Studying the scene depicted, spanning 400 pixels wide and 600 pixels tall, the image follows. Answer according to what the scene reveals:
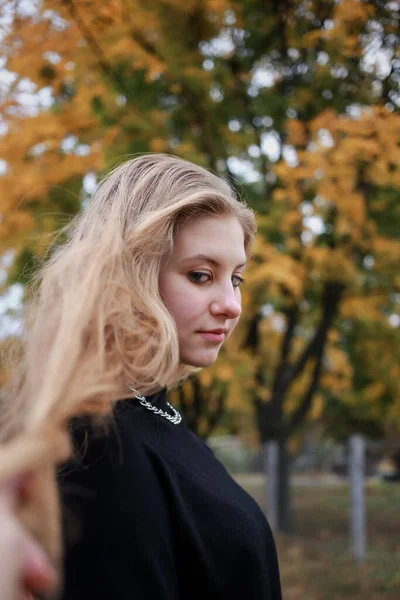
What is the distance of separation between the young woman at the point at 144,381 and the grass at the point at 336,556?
496 cm

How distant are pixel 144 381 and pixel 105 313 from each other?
0.22 meters

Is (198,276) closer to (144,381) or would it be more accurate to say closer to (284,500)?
(144,381)

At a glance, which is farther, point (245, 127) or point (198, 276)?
point (245, 127)

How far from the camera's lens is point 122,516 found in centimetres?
109

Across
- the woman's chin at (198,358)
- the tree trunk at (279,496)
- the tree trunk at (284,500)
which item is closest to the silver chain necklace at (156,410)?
the woman's chin at (198,358)

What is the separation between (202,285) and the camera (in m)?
1.40

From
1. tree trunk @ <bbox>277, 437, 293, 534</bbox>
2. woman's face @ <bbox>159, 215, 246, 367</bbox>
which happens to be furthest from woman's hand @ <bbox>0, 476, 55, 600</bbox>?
tree trunk @ <bbox>277, 437, 293, 534</bbox>

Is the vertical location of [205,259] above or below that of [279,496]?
above

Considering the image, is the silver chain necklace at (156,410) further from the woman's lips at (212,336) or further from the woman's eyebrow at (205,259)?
the woman's eyebrow at (205,259)

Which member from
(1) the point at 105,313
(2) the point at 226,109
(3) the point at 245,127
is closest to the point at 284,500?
(3) the point at 245,127

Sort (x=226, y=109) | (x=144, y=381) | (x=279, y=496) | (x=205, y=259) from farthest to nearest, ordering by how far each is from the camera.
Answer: (x=279, y=496), (x=226, y=109), (x=205, y=259), (x=144, y=381)

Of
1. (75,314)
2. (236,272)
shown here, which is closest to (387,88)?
(236,272)

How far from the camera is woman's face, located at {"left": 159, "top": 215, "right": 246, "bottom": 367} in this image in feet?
4.52

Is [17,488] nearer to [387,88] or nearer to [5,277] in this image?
[387,88]
